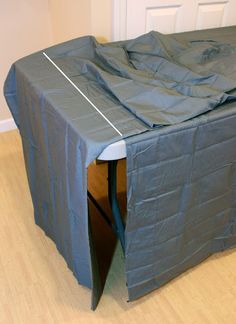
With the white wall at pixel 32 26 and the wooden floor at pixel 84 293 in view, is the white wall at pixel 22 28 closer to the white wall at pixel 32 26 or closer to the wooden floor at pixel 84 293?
the white wall at pixel 32 26

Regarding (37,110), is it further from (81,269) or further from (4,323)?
(4,323)

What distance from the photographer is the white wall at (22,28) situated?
84.4 inches

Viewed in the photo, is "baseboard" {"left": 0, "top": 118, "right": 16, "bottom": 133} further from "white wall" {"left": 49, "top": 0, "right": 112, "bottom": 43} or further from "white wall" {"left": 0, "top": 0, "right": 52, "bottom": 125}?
"white wall" {"left": 49, "top": 0, "right": 112, "bottom": 43}

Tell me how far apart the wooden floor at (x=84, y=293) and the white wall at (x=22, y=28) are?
119 cm

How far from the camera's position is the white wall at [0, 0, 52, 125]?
84.4 inches

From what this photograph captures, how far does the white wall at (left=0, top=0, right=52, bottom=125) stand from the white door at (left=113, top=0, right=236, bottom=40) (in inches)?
31.2

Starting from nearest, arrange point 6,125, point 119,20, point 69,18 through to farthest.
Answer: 1. point 119,20
2. point 69,18
3. point 6,125

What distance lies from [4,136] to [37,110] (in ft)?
4.35

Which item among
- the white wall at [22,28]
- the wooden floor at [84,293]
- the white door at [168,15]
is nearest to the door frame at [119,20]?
the white door at [168,15]

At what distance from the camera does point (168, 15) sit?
1801mm

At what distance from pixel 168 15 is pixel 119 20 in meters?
0.30

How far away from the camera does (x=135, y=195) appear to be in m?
1.09

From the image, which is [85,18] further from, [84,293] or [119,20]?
[84,293]

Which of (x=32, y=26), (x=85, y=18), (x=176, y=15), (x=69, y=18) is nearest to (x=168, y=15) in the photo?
(x=176, y=15)
